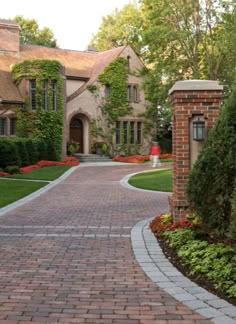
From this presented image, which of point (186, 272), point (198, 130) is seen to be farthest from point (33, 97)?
point (186, 272)

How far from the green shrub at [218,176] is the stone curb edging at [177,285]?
0.90 meters

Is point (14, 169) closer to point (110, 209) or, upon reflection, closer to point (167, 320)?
point (110, 209)

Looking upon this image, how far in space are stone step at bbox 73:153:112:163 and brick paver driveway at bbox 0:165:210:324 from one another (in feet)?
72.6

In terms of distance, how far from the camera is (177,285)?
4969 millimetres

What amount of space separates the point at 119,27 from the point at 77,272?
46.7 m

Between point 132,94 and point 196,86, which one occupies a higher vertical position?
point 132,94

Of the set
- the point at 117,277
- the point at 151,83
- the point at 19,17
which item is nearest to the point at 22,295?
the point at 117,277

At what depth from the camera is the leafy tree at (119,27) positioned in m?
42.2

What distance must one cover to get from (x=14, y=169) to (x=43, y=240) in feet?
53.2

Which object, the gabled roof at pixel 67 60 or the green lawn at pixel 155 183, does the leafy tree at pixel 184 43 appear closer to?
the gabled roof at pixel 67 60

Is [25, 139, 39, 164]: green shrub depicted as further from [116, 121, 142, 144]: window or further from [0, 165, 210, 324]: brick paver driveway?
[0, 165, 210, 324]: brick paver driveway

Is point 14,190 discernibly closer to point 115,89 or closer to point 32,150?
point 32,150

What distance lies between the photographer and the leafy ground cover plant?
490cm

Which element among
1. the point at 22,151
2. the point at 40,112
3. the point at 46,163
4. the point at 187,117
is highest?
the point at 40,112
